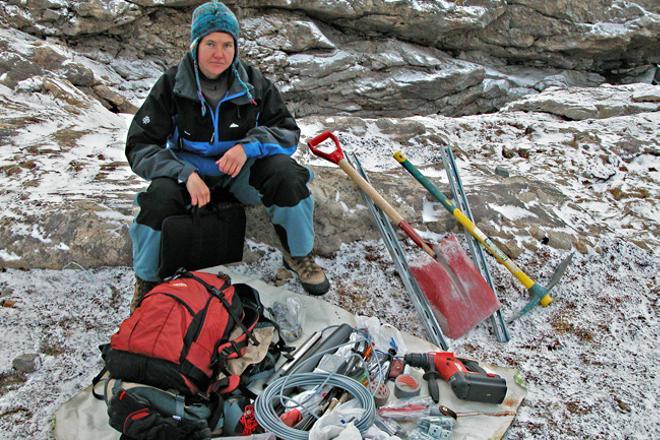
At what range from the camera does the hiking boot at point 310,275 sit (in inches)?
124

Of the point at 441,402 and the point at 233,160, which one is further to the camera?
the point at 233,160

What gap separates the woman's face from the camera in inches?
107

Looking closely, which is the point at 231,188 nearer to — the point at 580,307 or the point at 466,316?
the point at 466,316

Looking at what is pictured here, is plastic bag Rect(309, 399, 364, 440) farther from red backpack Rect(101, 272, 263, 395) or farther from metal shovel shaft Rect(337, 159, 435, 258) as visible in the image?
metal shovel shaft Rect(337, 159, 435, 258)

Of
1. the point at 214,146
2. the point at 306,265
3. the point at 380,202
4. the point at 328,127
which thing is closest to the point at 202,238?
the point at 214,146

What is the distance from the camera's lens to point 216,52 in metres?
2.73

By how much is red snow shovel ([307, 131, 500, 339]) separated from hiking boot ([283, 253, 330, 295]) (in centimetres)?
67

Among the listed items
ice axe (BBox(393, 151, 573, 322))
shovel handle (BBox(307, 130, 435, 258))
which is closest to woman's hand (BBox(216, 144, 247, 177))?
shovel handle (BBox(307, 130, 435, 258))

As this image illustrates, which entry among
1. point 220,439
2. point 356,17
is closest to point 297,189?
point 220,439

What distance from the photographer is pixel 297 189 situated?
289 centimetres

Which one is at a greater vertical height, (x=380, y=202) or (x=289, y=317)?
(x=380, y=202)

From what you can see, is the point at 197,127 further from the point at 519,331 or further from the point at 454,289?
the point at 519,331

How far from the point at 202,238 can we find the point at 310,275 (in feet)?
2.57

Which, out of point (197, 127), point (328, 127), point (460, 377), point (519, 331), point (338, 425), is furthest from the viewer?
point (328, 127)
